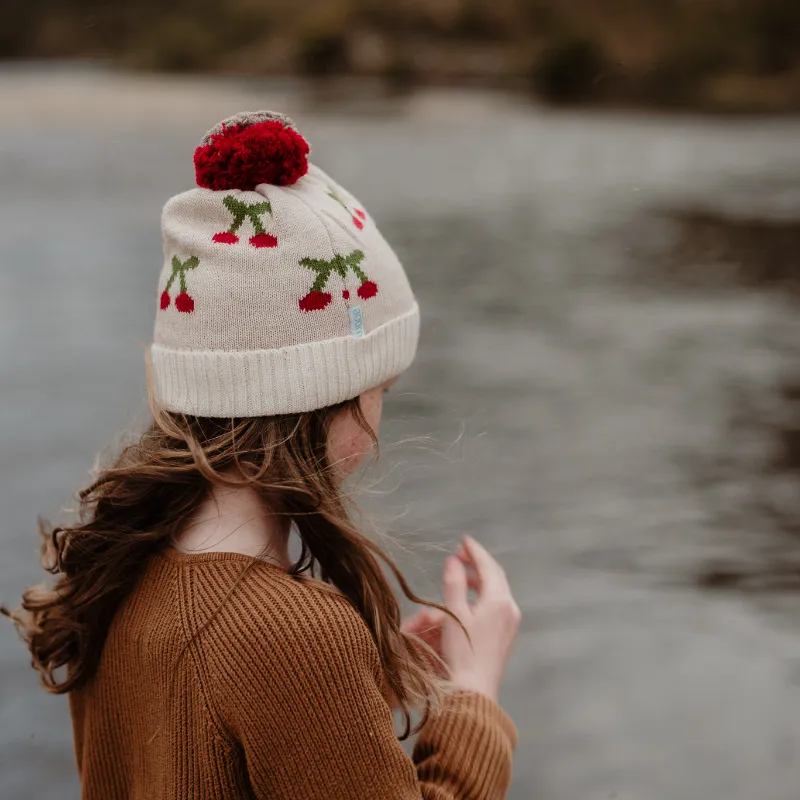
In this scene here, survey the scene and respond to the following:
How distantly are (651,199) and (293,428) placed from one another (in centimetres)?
786

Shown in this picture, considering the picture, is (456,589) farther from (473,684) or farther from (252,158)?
(252,158)

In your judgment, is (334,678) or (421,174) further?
(421,174)

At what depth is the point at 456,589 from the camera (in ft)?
4.97

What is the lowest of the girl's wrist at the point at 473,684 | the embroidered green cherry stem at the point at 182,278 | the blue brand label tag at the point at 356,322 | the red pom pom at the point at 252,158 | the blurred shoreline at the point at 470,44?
the blurred shoreline at the point at 470,44

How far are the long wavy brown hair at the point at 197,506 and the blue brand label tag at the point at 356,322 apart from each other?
97 millimetres

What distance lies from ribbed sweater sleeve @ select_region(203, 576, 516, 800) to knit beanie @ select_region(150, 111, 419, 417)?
0.26 m

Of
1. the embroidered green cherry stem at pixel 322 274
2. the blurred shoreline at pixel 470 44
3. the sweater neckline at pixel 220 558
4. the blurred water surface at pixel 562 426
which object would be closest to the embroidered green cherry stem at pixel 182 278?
the embroidered green cherry stem at pixel 322 274

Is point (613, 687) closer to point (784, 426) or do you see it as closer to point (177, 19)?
point (784, 426)

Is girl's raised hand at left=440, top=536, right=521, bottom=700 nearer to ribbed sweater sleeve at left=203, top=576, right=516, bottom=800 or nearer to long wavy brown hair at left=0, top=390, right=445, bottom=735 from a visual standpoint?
long wavy brown hair at left=0, top=390, right=445, bottom=735

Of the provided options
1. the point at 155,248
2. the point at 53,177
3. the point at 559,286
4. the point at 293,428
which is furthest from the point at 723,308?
the point at 53,177

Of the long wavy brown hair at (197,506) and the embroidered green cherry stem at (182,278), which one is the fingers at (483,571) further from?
the embroidered green cherry stem at (182,278)

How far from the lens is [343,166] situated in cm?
1002

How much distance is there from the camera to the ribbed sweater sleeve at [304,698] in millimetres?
1105

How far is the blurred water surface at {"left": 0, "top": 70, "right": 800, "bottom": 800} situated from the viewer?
7.78 ft
